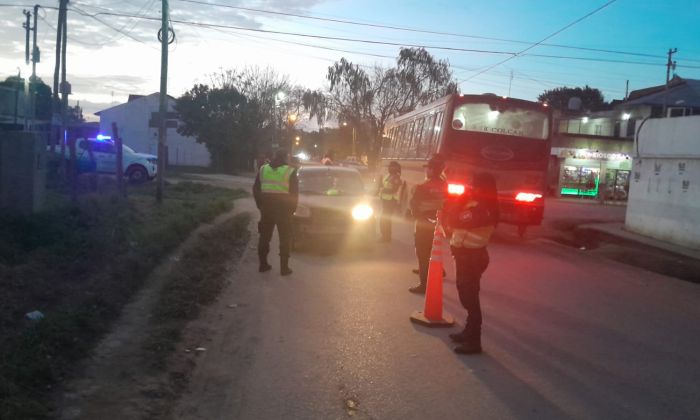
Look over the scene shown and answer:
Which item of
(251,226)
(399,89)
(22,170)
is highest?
(399,89)

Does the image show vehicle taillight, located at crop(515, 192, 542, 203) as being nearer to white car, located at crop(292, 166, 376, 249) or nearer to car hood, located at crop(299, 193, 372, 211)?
white car, located at crop(292, 166, 376, 249)

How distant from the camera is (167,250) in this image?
12562 mm

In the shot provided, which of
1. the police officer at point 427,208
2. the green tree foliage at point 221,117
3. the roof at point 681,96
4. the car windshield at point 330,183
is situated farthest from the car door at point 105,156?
the roof at point 681,96

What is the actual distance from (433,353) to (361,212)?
671 centimetres

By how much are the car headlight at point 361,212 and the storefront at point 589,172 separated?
34270 millimetres

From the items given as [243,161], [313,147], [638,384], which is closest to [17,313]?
[638,384]

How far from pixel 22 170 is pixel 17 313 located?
6603 millimetres

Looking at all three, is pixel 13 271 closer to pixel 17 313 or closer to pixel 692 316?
pixel 17 313

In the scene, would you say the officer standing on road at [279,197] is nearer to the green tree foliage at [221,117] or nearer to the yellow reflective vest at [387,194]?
the yellow reflective vest at [387,194]

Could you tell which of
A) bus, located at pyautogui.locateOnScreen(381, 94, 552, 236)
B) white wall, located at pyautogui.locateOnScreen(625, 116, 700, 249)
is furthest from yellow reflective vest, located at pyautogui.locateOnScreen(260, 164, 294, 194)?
white wall, located at pyautogui.locateOnScreen(625, 116, 700, 249)

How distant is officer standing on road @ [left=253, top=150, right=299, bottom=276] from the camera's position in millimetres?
11078

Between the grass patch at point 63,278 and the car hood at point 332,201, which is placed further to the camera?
the car hood at point 332,201

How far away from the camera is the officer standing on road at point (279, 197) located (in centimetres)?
1108

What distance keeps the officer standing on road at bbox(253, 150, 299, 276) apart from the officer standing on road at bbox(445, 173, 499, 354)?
4501 millimetres
